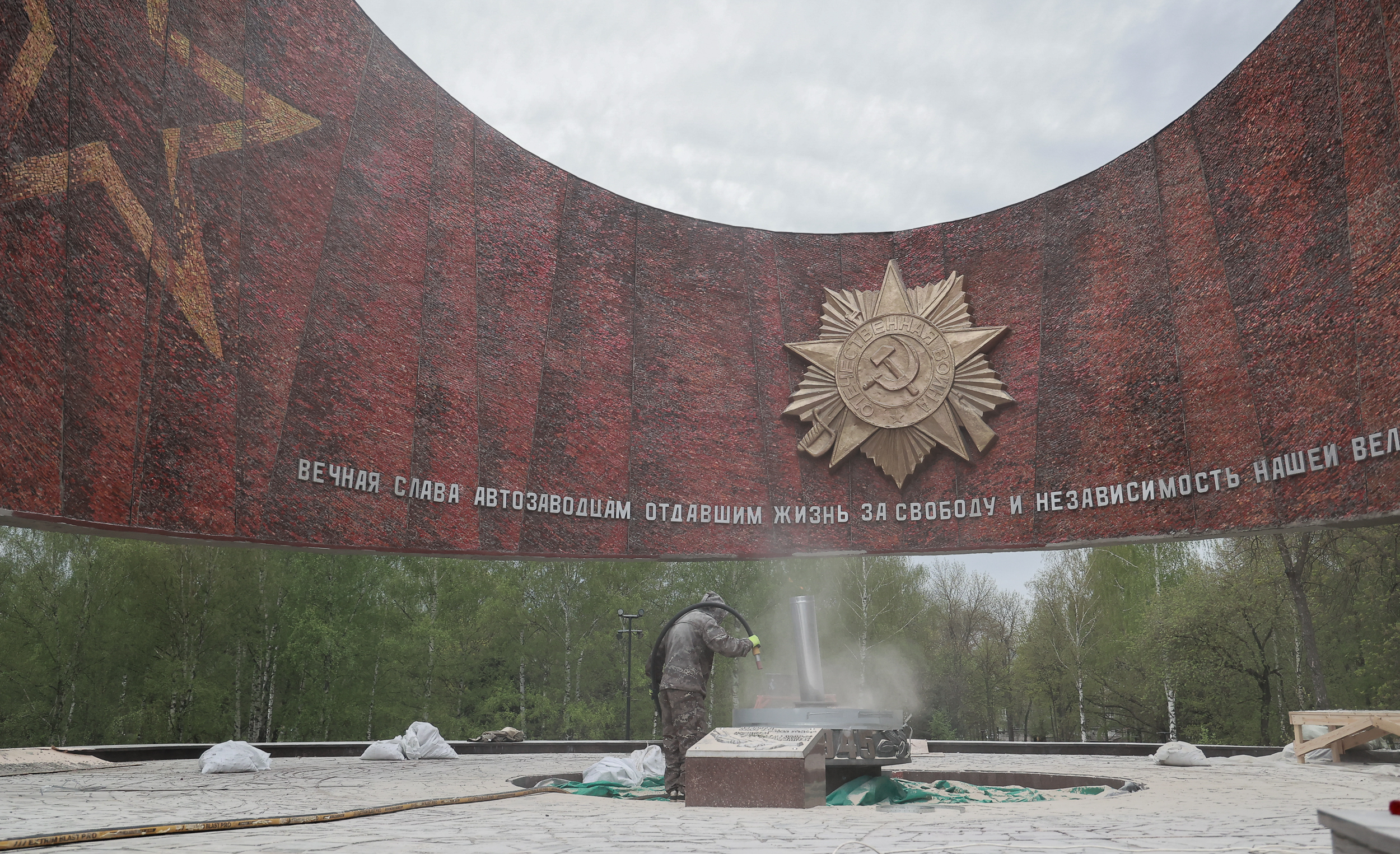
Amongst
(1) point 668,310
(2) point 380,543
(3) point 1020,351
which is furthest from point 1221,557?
(2) point 380,543

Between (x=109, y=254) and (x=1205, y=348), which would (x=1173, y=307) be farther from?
(x=109, y=254)

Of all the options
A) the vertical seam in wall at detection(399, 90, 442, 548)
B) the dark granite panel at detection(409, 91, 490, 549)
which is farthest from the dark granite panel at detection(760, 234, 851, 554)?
the vertical seam in wall at detection(399, 90, 442, 548)

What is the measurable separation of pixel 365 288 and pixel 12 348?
463 centimetres

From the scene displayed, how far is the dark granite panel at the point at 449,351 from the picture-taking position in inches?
500

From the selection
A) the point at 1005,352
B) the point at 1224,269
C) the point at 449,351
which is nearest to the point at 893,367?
the point at 1005,352

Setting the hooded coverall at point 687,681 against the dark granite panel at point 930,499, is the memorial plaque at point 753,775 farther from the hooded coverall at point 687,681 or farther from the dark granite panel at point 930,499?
the dark granite panel at point 930,499

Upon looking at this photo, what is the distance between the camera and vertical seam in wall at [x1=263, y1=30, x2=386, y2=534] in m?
11.1

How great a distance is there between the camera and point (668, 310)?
1523 centimetres

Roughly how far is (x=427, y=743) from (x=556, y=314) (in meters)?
6.40

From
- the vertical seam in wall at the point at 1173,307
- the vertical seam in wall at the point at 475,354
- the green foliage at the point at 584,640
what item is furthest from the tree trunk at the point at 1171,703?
the vertical seam in wall at the point at 475,354

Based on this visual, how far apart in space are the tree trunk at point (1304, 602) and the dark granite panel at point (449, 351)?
52.8 feet

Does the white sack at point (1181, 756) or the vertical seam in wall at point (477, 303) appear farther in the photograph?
the vertical seam in wall at point (477, 303)

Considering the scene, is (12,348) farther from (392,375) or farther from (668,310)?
(668,310)

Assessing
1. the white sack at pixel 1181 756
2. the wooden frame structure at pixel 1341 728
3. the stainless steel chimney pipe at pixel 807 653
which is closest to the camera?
the stainless steel chimney pipe at pixel 807 653
